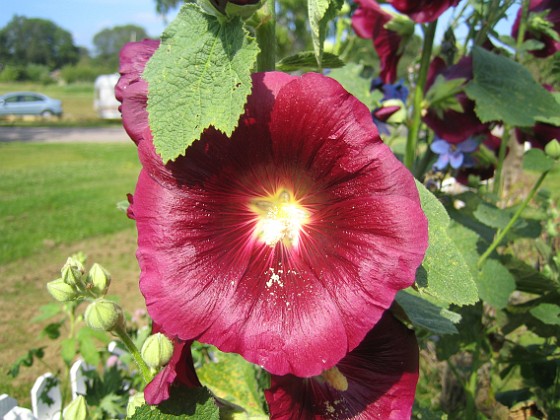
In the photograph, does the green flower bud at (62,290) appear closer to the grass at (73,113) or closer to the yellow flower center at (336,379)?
the yellow flower center at (336,379)

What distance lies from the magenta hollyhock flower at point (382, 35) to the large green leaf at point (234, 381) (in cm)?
69

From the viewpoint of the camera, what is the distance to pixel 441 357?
119 centimetres

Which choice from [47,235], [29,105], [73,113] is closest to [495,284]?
[47,235]

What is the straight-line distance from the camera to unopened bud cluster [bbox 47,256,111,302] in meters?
0.59

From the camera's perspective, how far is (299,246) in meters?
0.50

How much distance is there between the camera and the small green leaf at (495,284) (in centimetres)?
105

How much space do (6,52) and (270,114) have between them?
51.6m

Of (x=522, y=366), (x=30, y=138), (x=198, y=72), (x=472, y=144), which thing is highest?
(x=198, y=72)

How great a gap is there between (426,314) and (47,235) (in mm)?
4900

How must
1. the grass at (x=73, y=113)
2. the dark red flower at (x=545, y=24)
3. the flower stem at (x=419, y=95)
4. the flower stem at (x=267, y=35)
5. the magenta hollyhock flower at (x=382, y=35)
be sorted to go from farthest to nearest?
the grass at (x=73, y=113) → the dark red flower at (x=545, y=24) → the magenta hollyhock flower at (x=382, y=35) → the flower stem at (x=419, y=95) → the flower stem at (x=267, y=35)

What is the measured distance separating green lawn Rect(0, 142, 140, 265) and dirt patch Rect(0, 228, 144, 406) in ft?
0.72

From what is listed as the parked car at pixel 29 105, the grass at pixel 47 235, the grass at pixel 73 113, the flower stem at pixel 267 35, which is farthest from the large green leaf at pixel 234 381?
the parked car at pixel 29 105

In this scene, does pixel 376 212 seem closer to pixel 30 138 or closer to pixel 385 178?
pixel 385 178

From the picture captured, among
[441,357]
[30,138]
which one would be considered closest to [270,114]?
[441,357]
